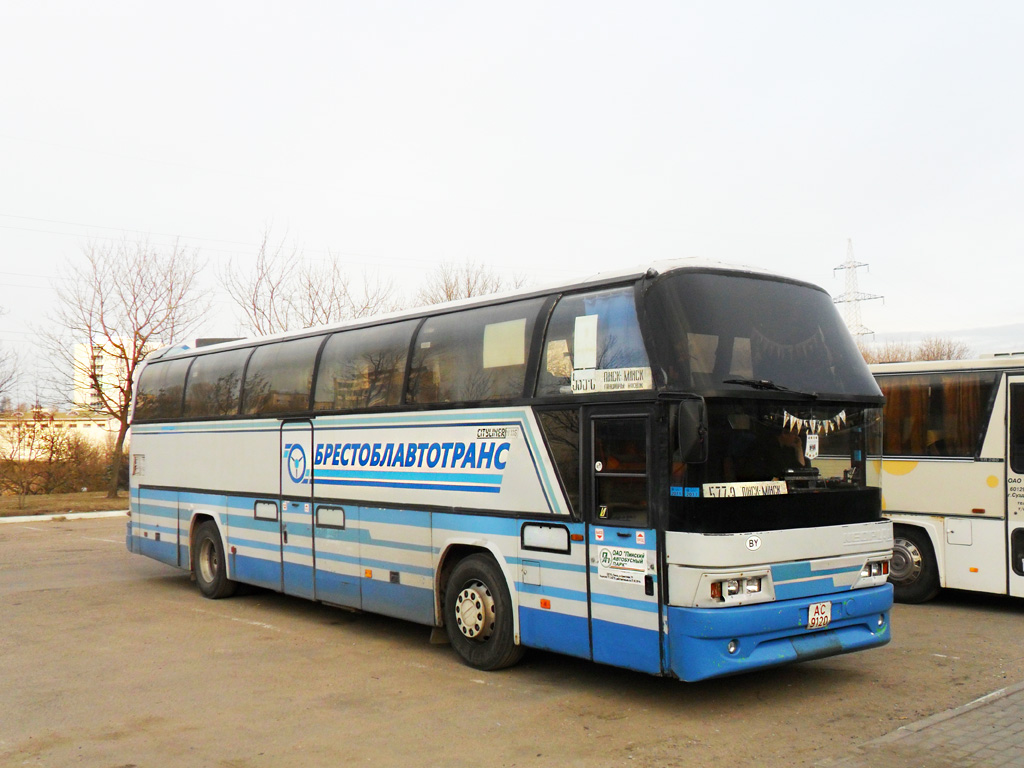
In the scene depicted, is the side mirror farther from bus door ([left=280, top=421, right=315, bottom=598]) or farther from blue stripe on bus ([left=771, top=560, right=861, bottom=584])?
bus door ([left=280, top=421, right=315, bottom=598])

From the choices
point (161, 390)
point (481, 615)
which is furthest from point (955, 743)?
point (161, 390)

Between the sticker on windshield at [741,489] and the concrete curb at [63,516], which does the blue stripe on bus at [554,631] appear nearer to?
the sticker on windshield at [741,489]

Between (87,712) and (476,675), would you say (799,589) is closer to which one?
(476,675)

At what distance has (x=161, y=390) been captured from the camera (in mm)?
14969

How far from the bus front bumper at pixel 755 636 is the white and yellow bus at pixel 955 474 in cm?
399

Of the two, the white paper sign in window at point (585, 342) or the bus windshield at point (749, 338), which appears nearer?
the bus windshield at point (749, 338)

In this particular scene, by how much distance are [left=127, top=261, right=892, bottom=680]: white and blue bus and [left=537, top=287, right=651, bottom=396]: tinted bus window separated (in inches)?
0.7

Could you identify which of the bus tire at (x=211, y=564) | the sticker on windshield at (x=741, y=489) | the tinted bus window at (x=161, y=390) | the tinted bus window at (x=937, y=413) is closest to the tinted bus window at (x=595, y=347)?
the sticker on windshield at (x=741, y=489)

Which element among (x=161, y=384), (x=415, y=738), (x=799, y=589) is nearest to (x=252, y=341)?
(x=161, y=384)

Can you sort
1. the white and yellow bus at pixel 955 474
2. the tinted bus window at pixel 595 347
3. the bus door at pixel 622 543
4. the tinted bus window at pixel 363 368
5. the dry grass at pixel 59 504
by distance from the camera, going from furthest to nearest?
the dry grass at pixel 59 504 < the white and yellow bus at pixel 955 474 < the tinted bus window at pixel 363 368 < the tinted bus window at pixel 595 347 < the bus door at pixel 622 543

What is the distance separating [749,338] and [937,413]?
534cm

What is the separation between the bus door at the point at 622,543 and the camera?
23.5ft

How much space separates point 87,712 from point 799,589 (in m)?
5.61

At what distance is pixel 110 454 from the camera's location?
122 feet
